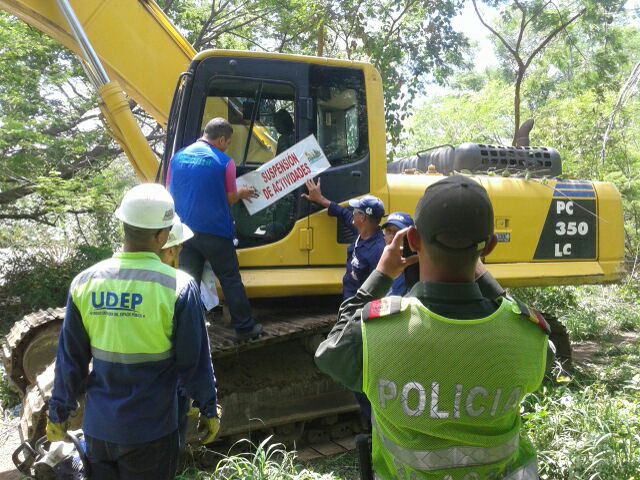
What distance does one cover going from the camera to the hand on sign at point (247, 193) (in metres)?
4.52

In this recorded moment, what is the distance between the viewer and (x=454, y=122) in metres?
22.7

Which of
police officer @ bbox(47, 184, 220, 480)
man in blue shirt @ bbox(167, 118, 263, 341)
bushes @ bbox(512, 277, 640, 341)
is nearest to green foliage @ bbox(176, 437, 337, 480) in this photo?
man in blue shirt @ bbox(167, 118, 263, 341)

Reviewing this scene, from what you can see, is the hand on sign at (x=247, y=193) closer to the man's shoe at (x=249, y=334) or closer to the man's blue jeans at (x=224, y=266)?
the man's blue jeans at (x=224, y=266)

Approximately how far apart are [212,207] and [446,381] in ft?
9.25

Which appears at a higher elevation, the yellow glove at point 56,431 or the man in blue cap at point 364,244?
the man in blue cap at point 364,244

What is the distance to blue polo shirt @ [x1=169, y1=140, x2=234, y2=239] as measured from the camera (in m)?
4.19

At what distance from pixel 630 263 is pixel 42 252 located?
39.0 ft

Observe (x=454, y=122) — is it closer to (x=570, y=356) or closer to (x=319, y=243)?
(x=570, y=356)

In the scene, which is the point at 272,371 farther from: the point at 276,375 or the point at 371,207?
the point at 371,207

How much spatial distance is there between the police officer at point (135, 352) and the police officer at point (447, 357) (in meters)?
0.88

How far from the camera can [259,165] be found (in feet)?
15.4

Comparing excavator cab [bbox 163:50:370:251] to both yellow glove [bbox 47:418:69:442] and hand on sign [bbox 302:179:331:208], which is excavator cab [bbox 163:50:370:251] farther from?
yellow glove [bbox 47:418:69:442]

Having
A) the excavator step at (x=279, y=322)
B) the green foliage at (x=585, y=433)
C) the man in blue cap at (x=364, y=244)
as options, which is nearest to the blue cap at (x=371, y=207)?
the man in blue cap at (x=364, y=244)

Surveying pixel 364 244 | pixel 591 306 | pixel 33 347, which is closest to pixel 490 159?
pixel 364 244
